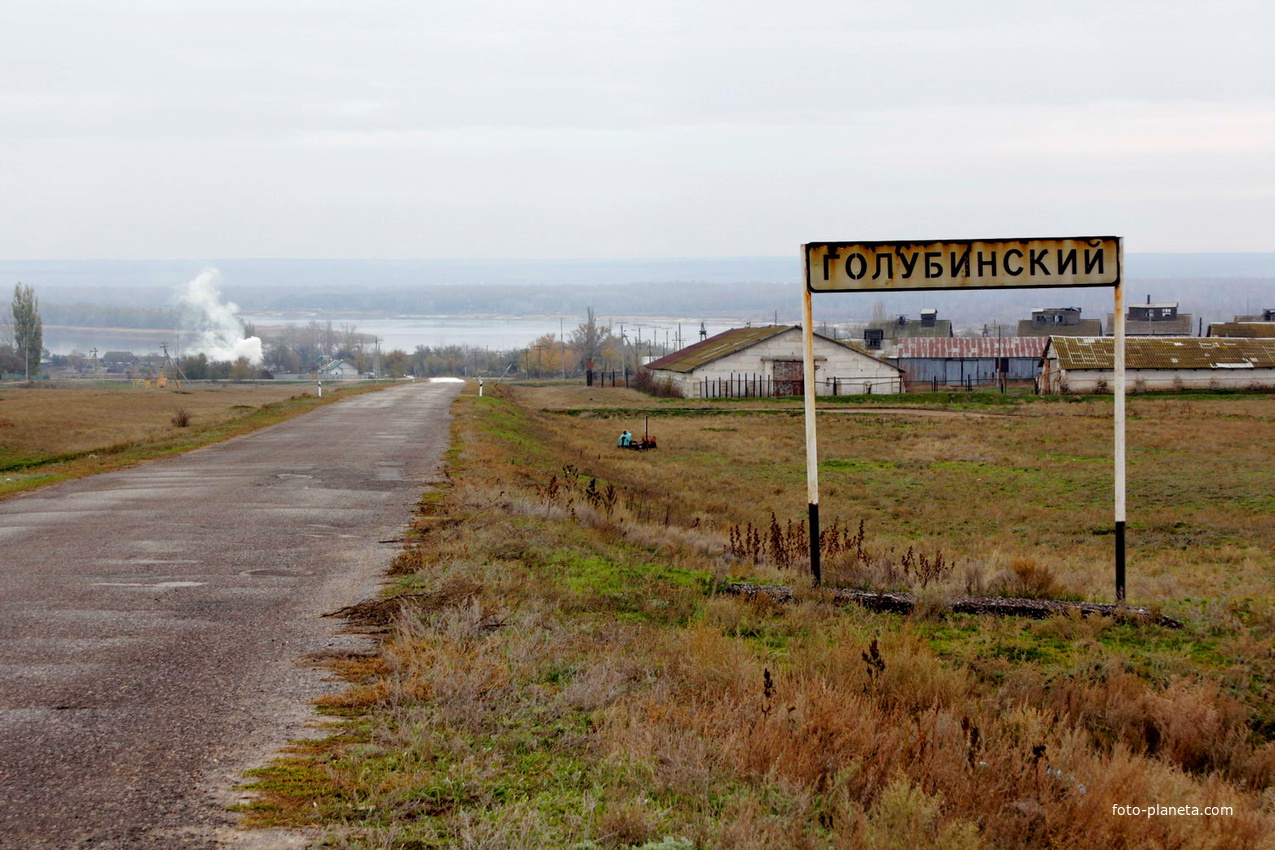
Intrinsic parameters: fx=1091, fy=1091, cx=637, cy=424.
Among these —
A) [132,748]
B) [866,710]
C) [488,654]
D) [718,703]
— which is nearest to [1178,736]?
[866,710]

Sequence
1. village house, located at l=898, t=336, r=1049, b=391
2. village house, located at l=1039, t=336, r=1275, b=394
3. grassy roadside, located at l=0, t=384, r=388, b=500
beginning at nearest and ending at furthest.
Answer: grassy roadside, located at l=0, t=384, r=388, b=500, village house, located at l=1039, t=336, r=1275, b=394, village house, located at l=898, t=336, r=1049, b=391

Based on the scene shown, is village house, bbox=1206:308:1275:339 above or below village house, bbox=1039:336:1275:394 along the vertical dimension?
above

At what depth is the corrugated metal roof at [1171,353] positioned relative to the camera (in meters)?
65.7

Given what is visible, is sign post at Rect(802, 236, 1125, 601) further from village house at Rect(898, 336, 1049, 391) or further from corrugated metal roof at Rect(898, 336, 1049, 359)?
corrugated metal roof at Rect(898, 336, 1049, 359)

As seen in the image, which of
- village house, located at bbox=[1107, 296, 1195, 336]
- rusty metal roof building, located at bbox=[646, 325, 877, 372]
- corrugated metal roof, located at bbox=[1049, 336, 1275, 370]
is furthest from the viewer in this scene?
village house, located at bbox=[1107, 296, 1195, 336]

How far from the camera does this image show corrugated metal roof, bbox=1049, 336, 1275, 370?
6569 cm

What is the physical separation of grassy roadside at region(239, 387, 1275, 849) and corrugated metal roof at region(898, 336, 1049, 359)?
269 feet

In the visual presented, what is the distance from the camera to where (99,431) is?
4744cm

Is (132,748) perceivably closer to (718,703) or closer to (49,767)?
(49,767)

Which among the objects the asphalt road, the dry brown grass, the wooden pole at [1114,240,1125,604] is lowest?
the dry brown grass

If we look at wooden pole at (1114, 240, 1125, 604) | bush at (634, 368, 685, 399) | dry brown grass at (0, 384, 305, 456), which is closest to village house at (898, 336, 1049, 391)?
bush at (634, 368, 685, 399)

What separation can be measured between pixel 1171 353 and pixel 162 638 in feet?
229

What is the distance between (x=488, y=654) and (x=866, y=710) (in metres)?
2.43

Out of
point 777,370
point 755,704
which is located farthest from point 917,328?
point 755,704
